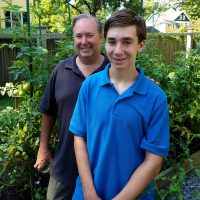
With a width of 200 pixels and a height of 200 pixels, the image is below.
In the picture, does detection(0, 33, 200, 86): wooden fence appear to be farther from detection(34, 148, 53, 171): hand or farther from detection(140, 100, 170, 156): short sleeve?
detection(140, 100, 170, 156): short sleeve

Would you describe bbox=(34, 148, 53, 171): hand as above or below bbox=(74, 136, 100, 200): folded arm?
below

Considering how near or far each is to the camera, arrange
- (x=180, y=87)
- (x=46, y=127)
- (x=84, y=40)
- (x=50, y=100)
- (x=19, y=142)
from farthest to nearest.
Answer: (x=180, y=87) → (x=19, y=142) → (x=46, y=127) → (x=50, y=100) → (x=84, y=40)

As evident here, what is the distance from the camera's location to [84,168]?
6.21 ft

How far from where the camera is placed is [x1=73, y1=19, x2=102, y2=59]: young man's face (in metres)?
2.37

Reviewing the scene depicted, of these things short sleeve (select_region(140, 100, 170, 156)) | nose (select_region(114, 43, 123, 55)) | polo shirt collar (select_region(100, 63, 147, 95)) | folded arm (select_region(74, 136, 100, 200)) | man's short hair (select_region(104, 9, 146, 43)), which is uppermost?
man's short hair (select_region(104, 9, 146, 43))

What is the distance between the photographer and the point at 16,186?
131 inches

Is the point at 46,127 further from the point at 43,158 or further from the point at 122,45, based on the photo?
the point at 122,45

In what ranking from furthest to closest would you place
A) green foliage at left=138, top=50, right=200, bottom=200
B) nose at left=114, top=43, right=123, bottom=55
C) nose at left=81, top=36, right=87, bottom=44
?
green foliage at left=138, top=50, right=200, bottom=200
nose at left=81, top=36, right=87, bottom=44
nose at left=114, top=43, right=123, bottom=55

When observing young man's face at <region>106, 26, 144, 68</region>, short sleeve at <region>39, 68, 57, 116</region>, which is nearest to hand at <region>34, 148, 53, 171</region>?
short sleeve at <region>39, 68, 57, 116</region>

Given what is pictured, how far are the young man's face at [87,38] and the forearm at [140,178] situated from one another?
3.05 ft

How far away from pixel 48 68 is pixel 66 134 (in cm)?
100

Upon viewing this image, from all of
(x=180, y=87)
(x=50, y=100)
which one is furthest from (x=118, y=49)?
(x=180, y=87)

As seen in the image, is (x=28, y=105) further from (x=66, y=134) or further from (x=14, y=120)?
(x=66, y=134)

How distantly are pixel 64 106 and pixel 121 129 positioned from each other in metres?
0.75
